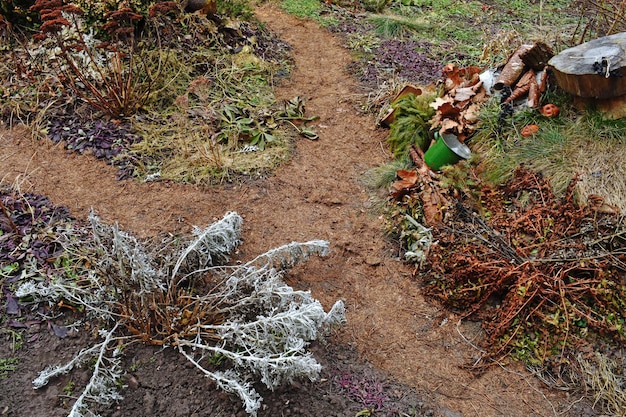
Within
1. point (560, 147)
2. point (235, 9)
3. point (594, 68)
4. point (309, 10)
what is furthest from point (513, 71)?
point (309, 10)

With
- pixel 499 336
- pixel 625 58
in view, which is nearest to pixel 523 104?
pixel 625 58

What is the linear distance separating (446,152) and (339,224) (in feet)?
3.29

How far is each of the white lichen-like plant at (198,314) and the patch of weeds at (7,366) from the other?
0.23 metres

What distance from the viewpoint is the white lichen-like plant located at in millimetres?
2383

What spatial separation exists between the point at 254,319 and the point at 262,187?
149 cm

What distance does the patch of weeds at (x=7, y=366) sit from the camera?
252cm

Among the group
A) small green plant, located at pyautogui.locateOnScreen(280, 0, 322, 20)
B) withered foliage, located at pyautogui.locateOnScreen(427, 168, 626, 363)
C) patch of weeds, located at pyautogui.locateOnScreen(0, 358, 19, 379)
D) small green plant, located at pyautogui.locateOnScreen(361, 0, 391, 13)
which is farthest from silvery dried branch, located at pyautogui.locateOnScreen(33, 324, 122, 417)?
small green plant, located at pyautogui.locateOnScreen(361, 0, 391, 13)

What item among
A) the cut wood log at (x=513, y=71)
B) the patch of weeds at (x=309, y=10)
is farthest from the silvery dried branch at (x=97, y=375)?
the patch of weeds at (x=309, y=10)

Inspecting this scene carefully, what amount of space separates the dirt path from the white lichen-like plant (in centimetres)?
47

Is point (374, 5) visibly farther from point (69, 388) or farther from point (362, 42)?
point (69, 388)

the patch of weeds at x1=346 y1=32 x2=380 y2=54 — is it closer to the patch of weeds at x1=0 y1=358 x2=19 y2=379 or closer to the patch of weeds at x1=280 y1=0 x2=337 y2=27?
the patch of weeds at x1=280 y1=0 x2=337 y2=27

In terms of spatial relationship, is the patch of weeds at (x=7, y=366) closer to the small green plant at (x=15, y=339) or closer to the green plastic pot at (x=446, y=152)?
the small green plant at (x=15, y=339)

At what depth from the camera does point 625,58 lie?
3467 mm

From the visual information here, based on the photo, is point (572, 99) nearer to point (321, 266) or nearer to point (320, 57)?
point (321, 266)
